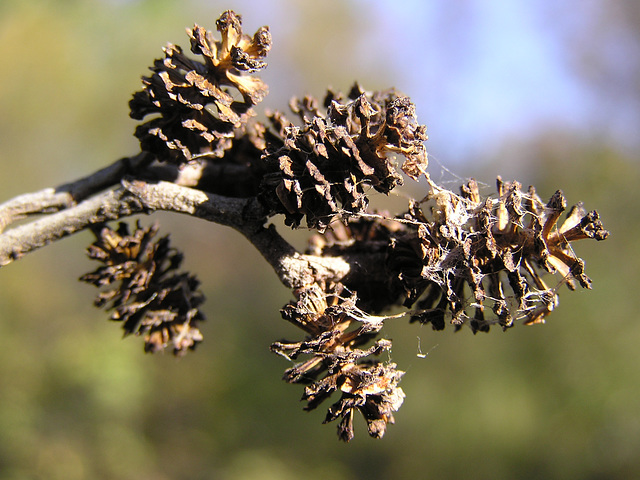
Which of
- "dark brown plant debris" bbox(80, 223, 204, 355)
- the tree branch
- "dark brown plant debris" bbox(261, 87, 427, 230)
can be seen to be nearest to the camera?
"dark brown plant debris" bbox(261, 87, 427, 230)

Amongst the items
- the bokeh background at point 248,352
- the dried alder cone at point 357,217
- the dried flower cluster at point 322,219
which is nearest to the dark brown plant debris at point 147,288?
the dried flower cluster at point 322,219

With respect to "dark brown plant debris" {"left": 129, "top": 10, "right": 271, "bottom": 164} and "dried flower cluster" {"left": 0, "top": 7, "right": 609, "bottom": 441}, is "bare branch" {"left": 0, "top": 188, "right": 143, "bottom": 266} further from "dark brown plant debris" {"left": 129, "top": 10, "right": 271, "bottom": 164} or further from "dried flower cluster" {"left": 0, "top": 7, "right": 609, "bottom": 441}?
"dark brown plant debris" {"left": 129, "top": 10, "right": 271, "bottom": 164}

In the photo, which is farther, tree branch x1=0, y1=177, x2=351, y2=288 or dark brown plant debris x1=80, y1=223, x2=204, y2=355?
dark brown plant debris x1=80, y1=223, x2=204, y2=355

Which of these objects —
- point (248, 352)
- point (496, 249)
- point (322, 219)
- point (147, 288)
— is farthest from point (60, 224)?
point (248, 352)

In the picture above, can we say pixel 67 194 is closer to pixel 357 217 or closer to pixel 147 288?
pixel 147 288

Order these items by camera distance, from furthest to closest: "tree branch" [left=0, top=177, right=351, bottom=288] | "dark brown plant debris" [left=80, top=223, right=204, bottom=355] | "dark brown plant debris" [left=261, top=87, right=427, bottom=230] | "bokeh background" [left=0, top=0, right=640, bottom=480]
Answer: "bokeh background" [left=0, top=0, right=640, bottom=480]
"dark brown plant debris" [left=80, top=223, right=204, bottom=355]
"tree branch" [left=0, top=177, right=351, bottom=288]
"dark brown plant debris" [left=261, top=87, right=427, bottom=230]

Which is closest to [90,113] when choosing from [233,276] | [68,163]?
[68,163]

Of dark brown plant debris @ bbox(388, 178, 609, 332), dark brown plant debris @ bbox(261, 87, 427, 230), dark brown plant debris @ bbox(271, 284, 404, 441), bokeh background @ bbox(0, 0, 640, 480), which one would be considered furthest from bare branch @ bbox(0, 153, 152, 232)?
bokeh background @ bbox(0, 0, 640, 480)

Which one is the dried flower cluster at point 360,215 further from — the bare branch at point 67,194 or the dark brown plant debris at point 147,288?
the dark brown plant debris at point 147,288
